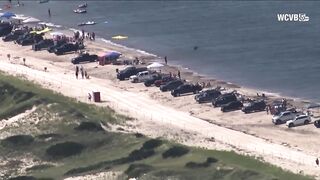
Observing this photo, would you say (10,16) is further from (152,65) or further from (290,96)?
(290,96)

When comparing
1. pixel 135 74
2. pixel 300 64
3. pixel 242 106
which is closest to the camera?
pixel 242 106

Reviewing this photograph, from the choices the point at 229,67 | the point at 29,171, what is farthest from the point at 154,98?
the point at 29,171

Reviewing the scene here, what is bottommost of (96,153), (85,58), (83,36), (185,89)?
(185,89)

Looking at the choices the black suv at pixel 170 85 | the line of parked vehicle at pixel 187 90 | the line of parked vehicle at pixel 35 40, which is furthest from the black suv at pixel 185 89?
the line of parked vehicle at pixel 35 40

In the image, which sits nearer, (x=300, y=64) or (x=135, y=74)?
(x=135, y=74)

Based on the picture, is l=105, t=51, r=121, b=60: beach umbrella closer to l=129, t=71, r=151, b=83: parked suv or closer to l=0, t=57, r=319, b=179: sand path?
l=0, t=57, r=319, b=179: sand path

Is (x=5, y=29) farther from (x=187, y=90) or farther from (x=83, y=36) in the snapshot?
(x=187, y=90)

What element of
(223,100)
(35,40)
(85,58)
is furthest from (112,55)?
(223,100)
